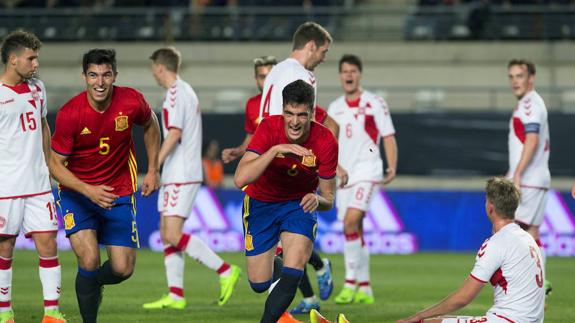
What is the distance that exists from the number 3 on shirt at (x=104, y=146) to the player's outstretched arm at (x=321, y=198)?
5.74 feet

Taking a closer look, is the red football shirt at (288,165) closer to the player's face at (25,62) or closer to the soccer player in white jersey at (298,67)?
the soccer player in white jersey at (298,67)

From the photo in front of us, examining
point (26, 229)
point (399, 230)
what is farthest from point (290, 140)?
point (399, 230)

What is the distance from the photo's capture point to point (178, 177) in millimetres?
11734

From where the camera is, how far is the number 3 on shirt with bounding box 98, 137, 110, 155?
9023 mm

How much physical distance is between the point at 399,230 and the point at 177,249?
8.54 meters

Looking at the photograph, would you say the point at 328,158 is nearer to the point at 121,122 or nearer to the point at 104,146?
the point at 121,122

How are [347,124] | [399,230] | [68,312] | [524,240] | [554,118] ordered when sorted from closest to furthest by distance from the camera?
[524,240] < [68,312] < [347,124] < [399,230] < [554,118]

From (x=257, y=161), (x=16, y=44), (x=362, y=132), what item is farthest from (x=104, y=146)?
(x=362, y=132)

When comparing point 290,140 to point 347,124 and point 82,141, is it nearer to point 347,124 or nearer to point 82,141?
point 82,141

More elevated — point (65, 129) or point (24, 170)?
point (65, 129)

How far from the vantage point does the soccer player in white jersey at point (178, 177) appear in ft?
37.9

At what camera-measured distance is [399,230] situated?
1958cm

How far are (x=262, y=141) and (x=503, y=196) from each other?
1813 millimetres

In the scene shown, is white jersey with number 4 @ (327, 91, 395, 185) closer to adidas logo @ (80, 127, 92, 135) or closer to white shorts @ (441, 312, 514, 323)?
adidas logo @ (80, 127, 92, 135)
